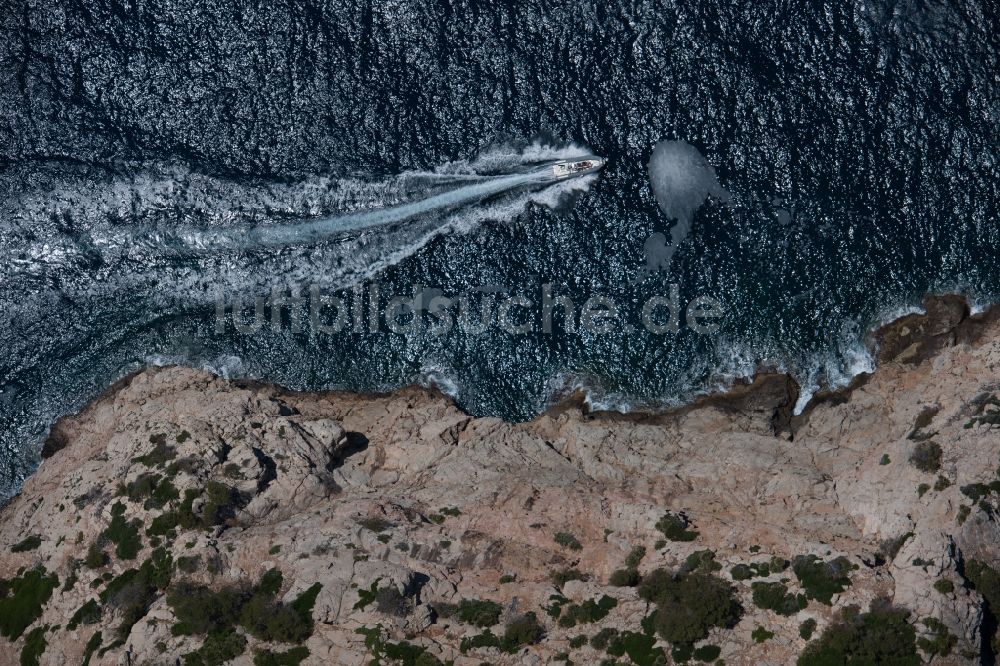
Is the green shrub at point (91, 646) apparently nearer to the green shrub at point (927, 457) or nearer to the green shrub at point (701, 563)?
the green shrub at point (701, 563)

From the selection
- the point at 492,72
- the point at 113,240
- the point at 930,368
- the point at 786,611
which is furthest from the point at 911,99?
the point at 113,240

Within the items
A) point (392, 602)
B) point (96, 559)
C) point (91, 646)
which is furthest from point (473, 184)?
point (91, 646)

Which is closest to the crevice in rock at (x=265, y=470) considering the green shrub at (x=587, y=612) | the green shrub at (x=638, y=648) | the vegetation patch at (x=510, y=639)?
the vegetation patch at (x=510, y=639)

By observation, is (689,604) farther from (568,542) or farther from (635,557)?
(568,542)

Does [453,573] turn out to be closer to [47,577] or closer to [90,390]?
[47,577]

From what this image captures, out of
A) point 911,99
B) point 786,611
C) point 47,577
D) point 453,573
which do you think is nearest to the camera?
point 786,611
